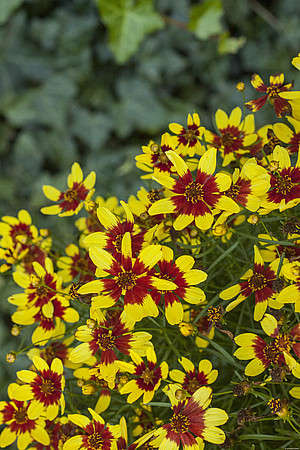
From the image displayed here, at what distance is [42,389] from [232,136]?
334 mm

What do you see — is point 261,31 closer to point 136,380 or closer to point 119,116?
point 119,116

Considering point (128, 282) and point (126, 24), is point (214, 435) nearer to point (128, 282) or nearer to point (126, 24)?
point (128, 282)

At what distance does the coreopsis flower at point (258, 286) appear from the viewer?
0.42 meters

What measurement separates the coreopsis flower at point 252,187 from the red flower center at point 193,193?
30mm

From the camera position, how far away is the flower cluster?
39 centimetres

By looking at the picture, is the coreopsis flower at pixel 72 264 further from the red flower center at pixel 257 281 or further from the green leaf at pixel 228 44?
the green leaf at pixel 228 44

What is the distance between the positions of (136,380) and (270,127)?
290 mm

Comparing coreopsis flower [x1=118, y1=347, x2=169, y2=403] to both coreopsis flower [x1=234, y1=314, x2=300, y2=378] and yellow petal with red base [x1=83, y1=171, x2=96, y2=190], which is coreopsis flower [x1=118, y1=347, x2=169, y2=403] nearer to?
coreopsis flower [x1=234, y1=314, x2=300, y2=378]

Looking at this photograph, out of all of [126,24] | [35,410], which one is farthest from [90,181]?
[126,24]

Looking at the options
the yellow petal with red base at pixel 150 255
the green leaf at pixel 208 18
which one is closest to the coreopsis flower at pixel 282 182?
the yellow petal with red base at pixel 150 255

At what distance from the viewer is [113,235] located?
0.43 m

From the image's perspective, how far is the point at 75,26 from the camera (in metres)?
1.41

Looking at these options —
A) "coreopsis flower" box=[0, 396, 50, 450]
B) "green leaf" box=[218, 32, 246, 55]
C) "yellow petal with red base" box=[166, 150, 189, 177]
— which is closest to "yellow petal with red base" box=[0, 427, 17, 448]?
"coreopsis flower" box=[0, 396, 50, 450]

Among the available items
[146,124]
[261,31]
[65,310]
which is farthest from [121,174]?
[65,310]
